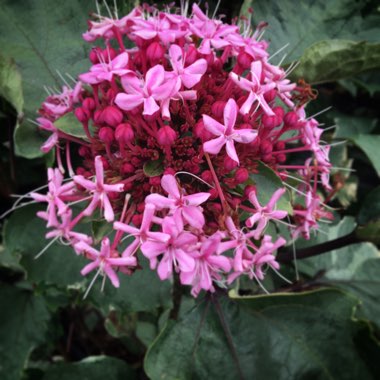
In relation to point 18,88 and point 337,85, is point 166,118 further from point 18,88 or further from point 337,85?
point 337,85

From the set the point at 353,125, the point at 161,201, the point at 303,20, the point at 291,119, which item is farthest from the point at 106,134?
the point at 353,125

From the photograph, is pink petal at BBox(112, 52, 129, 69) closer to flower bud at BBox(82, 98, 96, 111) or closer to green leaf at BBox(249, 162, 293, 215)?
flower bud at BBox(82, 98, 96, 111)

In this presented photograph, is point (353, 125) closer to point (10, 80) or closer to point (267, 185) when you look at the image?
point (267, 185)

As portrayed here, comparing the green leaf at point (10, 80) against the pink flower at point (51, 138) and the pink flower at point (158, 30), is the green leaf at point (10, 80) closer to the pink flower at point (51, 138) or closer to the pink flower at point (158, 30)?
the pink flower at point (51, 138)

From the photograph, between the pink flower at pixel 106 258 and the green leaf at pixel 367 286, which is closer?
the pink flower at pixel 106 258

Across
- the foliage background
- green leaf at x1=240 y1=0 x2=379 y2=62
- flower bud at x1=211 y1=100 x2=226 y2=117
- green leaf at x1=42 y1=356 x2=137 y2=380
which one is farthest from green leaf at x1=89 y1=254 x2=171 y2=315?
green leaf at x1=240 y1=0 x2=379 y2=62

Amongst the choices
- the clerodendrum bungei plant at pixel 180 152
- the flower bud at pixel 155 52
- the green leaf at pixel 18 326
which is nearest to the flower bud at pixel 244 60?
the clerodendrum bungei plant at pixel 180 152
